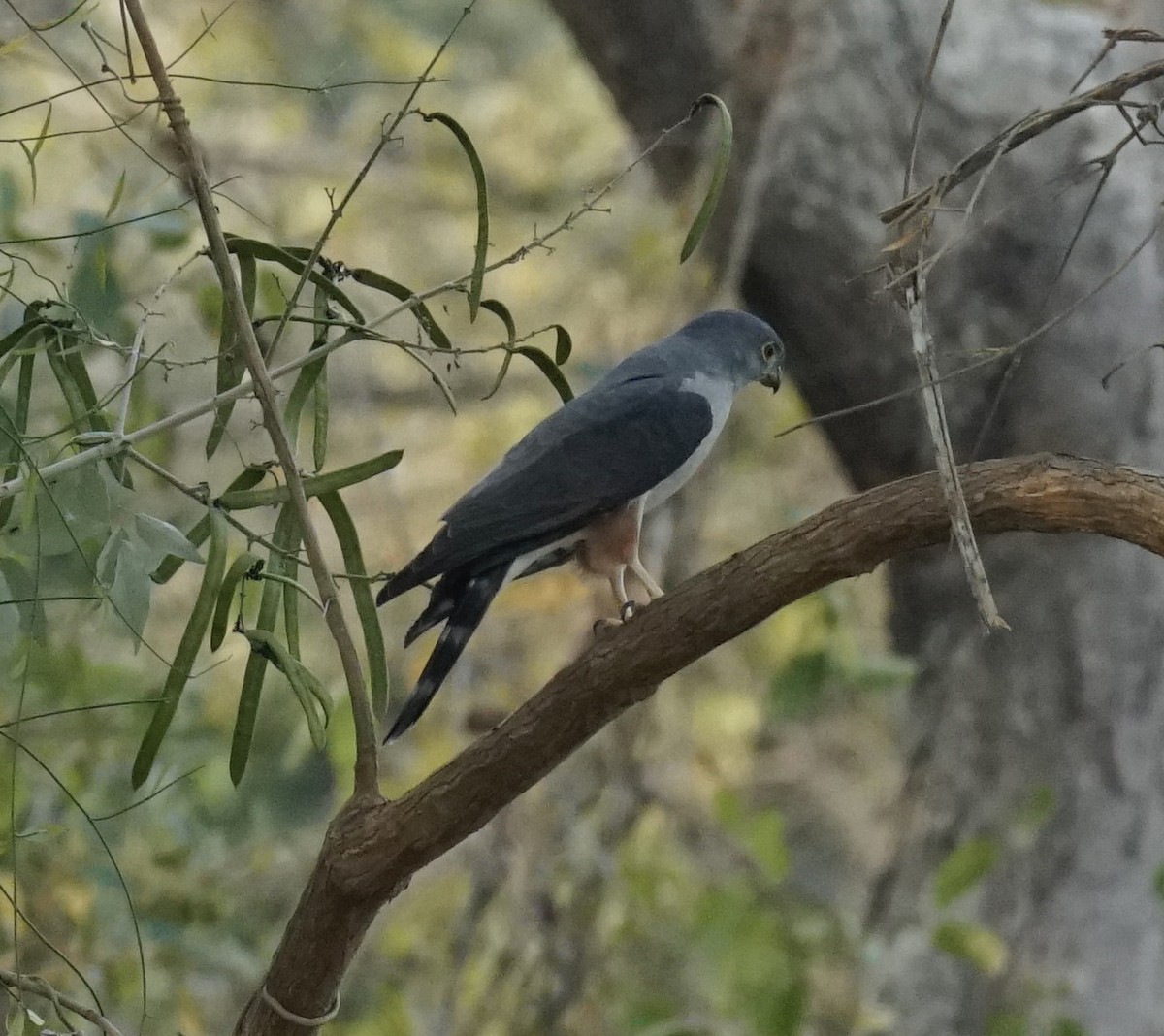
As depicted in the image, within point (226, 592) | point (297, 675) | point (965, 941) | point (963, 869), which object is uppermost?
point (226, 592)

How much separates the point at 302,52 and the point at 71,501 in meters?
3.42

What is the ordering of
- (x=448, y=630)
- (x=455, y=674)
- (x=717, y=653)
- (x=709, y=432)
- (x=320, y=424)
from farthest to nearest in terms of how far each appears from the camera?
(x=717, y=653), (x=455, y=674), (x=709, y=432), (x=448, y=630), (x=320, y=424)

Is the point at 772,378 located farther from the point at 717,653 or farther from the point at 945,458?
the point at 717,653

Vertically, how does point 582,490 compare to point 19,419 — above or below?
below

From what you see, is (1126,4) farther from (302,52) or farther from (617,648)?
(617,648)

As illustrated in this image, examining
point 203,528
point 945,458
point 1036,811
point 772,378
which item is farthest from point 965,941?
point 203,528

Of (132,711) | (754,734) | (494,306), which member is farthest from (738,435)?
(494,306)

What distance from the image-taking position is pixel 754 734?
3.78 metres

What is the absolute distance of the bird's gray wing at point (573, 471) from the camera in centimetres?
153

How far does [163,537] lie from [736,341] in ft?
3.80

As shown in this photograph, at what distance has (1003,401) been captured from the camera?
2.91 metres

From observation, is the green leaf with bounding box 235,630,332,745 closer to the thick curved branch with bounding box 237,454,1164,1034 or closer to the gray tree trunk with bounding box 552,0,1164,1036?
the thick curved branch with bounding box 237,454,1164,1034

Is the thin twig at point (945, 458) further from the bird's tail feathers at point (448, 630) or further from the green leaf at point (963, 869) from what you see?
the green leaf at point (963, 869)

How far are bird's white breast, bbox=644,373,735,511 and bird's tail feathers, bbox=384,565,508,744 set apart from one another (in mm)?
283
